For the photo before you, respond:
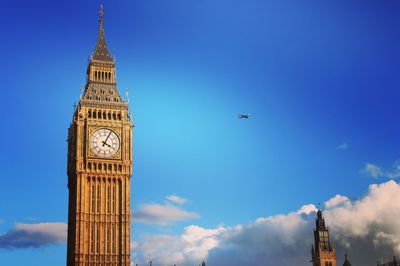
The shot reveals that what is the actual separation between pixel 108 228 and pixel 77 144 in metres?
14.7

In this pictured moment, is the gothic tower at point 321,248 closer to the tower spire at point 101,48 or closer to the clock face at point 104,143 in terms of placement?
the clock face at point 104,143

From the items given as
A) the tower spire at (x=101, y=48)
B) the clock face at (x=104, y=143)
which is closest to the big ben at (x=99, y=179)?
the clock face at (x=104, y=143)

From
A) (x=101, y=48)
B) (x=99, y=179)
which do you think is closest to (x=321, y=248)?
(x=99, y=179)

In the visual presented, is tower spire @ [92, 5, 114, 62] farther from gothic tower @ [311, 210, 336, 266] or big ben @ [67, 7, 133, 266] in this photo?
gothic tower @ [311, 210, 336, 266]

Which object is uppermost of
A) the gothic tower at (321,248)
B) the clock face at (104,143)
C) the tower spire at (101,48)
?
the tower spire at (101,48)

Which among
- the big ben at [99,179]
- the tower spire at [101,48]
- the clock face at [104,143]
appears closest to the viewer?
the big ben at [99,179]

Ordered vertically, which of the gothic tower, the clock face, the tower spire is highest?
the tower spire

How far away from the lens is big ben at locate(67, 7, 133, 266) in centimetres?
11819

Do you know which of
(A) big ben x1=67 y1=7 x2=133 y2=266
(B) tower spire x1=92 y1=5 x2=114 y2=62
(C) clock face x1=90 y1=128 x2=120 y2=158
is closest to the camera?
(A) big ben x1=67 y1=7 x2=133 y2=266

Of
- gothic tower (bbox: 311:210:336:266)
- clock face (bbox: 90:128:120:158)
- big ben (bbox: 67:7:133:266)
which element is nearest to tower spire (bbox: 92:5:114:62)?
big ben (bbox: 67:7:133:266)

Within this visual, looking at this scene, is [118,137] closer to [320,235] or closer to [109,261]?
[109,261]

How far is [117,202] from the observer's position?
121250 mm

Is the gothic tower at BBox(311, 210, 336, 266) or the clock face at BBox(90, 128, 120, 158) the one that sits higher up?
the clock face at BBox(90, 128, 120, 158)

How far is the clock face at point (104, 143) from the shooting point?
12194 cm
